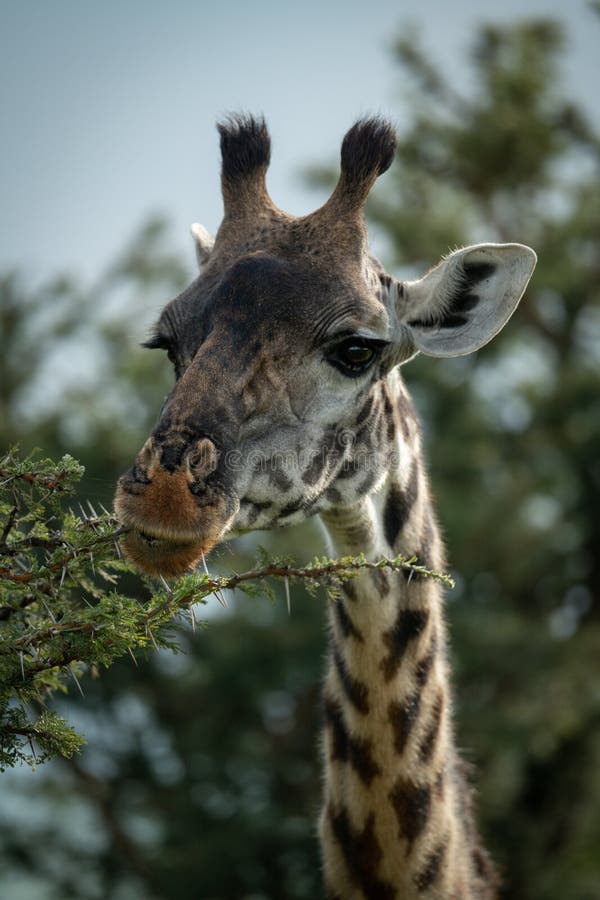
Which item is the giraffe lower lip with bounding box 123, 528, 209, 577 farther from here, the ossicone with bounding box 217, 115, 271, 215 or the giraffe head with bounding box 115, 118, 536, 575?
the ossicone with bounding box 217, 115, 271, 215

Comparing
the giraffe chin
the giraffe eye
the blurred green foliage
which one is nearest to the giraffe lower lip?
the giraffe chin

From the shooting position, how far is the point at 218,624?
734 inches

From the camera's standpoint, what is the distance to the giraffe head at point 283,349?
454 cm

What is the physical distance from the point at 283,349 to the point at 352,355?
0.41m

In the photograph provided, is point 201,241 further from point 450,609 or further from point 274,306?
point 450,609

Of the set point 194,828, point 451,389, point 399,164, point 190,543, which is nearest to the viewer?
point 190,543

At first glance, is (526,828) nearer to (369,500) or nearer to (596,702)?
(596,702)

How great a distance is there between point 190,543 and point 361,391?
1433mm

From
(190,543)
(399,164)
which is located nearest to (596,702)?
(399,164)

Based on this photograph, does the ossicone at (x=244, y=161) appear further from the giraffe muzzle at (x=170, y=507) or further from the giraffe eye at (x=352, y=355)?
the giraffe muzzle at (x=170, y=507)

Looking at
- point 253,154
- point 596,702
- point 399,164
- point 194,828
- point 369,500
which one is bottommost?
point 369,500

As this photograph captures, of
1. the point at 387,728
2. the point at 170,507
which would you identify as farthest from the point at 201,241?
the point at 387,728

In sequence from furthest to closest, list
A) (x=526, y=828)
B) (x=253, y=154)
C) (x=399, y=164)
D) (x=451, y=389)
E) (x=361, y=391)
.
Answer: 1. (x=399, y=164)
2. (x=451, y=389)
3. (x=526, y=828)
4. (x=253, y=154)
5. (x=361, y=391)

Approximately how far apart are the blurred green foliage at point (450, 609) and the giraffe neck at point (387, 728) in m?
10.6
